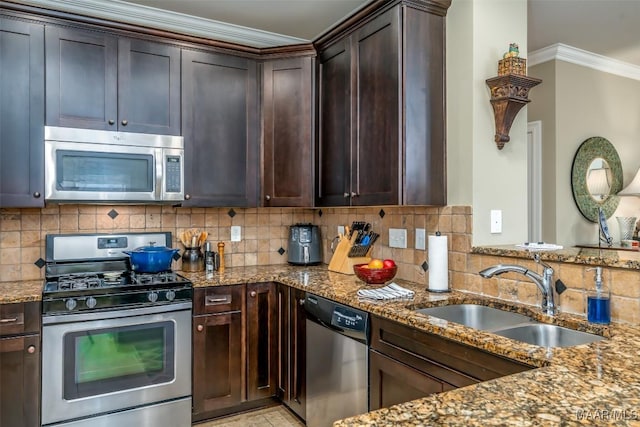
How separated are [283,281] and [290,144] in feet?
3.04

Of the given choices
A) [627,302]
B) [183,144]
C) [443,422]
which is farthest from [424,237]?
[443,422]

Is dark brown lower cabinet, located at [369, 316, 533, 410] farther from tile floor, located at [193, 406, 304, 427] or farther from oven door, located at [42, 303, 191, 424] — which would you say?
oven door, located at [42, 303, 191, 424]

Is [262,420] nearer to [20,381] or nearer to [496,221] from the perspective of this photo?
[20,381]

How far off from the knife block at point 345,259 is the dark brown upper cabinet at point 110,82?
1.27 m

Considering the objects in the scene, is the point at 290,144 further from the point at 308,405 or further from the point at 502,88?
the point at 308,405

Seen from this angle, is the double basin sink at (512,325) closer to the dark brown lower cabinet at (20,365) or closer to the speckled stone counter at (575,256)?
the speckled stone counter at (575,256)

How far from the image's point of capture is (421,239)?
2.64 m

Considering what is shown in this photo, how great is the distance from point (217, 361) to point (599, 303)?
2.01 metres

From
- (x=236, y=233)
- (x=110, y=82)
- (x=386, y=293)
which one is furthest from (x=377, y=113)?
(x=110, y=82)

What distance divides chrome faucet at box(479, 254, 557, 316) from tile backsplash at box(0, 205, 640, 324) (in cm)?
7

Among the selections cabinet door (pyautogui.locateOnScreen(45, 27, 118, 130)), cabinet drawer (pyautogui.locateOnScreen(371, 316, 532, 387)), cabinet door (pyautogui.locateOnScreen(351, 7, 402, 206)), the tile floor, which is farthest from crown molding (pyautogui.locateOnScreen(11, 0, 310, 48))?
the tile floor

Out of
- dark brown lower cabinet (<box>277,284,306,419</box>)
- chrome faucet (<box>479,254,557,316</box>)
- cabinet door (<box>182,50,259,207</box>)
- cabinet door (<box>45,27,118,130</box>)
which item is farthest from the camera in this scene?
cabinet door (<box>182,50,259,207</box>)

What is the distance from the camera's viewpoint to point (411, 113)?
92.4 inches

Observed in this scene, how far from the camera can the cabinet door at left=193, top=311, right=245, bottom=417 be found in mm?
2676
